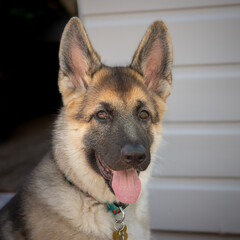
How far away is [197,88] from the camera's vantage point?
12.0ft

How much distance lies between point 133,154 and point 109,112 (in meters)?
0.46

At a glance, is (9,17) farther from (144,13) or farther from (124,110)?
(124,110)

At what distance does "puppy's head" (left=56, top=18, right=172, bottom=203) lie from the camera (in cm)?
235

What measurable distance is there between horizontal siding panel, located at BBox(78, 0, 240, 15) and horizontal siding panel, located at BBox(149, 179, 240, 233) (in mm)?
2142

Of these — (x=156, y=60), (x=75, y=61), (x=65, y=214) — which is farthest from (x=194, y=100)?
(x=65, y=214)

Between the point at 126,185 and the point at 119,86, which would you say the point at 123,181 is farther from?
the point at 119,86

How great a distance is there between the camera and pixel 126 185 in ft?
7.84

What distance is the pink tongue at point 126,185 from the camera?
2.35 metres

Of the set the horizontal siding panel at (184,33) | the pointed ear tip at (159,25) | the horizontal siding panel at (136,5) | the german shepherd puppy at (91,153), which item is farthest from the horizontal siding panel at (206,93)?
the pointed ear tip at (159,25)

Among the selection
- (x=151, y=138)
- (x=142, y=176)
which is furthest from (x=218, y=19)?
(x=142, y=176)

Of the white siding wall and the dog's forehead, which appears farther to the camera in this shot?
the white siding wall

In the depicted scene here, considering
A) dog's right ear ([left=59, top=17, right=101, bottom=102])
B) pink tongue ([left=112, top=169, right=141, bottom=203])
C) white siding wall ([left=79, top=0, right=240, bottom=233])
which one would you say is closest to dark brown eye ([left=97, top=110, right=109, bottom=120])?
dog's right ear ([left=59, top=17, right=101, bottom=102])

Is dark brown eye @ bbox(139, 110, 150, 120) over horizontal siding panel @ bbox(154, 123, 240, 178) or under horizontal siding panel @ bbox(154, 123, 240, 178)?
over

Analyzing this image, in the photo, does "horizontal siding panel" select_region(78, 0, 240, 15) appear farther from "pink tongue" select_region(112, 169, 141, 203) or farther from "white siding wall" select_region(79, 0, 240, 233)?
"pink tongue" select_region(112, 169, 141, 203)
